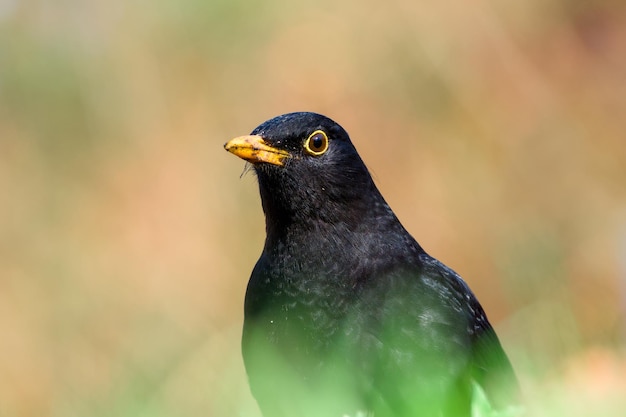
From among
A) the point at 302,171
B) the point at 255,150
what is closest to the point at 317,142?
the point at 302,171

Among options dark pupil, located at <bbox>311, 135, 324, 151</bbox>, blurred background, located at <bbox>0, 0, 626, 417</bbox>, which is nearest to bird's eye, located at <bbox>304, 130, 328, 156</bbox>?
dark pupil, located at <bbox>311, 135, 324, 151</bbox>

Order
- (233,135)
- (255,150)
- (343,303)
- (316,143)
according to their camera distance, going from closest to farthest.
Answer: (343,303) < (255,150) < (316,143) < (233,135)

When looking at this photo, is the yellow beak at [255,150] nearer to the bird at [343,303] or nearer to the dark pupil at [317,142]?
the bird at [343,303]

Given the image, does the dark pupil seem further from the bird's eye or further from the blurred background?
the blurred background

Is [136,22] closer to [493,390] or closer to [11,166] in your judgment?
[11,166]

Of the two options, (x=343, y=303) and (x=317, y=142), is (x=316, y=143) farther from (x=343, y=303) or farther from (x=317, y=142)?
(x=343, y=303)

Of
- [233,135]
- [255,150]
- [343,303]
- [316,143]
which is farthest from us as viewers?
[233,135]

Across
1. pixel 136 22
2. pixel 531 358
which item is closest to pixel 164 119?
pixel 136 22
